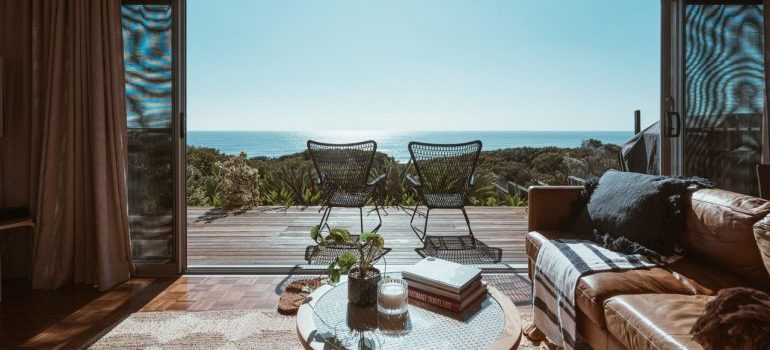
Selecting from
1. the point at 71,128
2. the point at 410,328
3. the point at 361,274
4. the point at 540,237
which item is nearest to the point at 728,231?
the point at 540,237

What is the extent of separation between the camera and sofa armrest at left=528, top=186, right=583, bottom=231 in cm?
241

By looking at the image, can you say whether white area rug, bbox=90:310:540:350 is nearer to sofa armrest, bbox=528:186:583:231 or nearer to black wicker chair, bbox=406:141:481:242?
sofa armrest, bbox=528:186:583:231

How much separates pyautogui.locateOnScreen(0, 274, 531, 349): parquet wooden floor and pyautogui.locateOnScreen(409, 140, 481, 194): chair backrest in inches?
46.4

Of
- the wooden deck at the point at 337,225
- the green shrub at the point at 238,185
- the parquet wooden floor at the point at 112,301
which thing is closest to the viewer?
the parquet wooden floor at the point at 112,301

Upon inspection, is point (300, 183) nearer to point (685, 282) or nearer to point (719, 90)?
point (719, 90)

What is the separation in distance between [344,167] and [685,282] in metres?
2.90

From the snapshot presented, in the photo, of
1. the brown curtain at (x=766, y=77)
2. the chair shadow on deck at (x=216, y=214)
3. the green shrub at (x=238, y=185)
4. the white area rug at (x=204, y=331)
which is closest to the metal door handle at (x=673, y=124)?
the brown curtain at (x=766, y=77)

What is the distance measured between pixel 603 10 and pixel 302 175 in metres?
4.79

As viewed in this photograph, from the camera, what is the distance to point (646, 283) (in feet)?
5.07

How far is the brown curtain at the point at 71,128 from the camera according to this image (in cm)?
259

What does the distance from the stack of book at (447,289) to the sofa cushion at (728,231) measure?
3.14 feet

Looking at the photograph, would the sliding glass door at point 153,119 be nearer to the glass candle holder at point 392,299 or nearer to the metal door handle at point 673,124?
the glass candle holder at point 392,299

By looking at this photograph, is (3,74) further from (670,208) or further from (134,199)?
(670,208)

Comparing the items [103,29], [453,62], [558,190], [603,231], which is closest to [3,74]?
[103,29]
